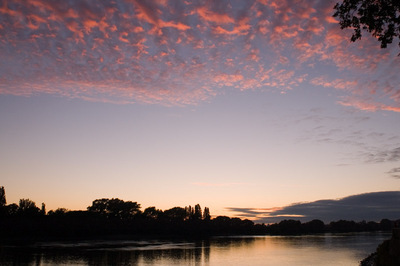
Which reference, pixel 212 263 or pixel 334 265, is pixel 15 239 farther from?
pixel 334 265

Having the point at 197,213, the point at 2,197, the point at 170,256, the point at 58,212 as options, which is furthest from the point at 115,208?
the point at 170,256

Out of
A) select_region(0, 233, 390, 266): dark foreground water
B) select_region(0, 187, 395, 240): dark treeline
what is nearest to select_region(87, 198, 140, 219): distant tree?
select_region(0, 187, 395, 240): dark treeline

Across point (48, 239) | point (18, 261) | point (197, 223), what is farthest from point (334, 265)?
point (197, 223)

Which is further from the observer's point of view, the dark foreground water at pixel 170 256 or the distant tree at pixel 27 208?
the distant tree at pixel 27 208

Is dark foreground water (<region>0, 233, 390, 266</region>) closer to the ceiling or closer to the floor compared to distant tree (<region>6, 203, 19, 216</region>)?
closer to the floor

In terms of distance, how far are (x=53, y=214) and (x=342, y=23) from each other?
534 feet

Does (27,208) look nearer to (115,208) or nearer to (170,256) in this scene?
(115,208)

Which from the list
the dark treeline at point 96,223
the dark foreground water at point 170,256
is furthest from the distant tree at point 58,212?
the dark foreground water at point 170,256

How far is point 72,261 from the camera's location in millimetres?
56000

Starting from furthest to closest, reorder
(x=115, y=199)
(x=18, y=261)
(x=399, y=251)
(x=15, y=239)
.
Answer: (x=115, y=199) < (x=15, y=239) < (x=18, y=261) < (x=399, y=251)

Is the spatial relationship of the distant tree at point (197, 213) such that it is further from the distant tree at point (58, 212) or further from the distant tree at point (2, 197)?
the distant tree at point (2, 197)

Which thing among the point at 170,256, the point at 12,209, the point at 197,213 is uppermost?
the point at 12,209

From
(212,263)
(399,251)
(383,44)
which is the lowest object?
(212,263)

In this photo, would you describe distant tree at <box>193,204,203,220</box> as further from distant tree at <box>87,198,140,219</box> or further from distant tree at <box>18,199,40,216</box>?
distant tree at <box>18,199,40,216</box>
